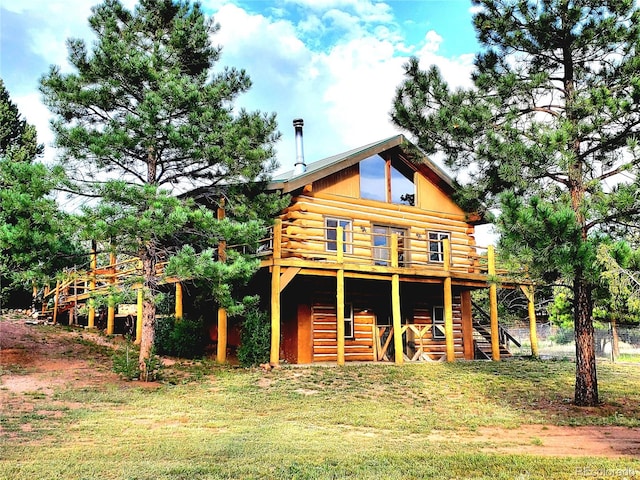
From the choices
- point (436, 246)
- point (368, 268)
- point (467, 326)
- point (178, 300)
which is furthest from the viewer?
point (467, 326)

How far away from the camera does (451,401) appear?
12609mm

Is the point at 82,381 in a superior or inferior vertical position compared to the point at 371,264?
inferior

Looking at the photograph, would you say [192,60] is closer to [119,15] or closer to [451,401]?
[119,15]

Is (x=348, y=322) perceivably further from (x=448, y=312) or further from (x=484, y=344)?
(x=484, y=344)

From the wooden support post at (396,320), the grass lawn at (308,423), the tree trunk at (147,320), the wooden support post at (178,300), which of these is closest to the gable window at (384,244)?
the wooden support post at (396,320)

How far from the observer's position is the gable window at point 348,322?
1947 centimetres

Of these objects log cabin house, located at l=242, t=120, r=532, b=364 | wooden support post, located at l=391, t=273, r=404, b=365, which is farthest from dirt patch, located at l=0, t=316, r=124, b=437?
wooden support post, located at l=391, t=273, r=404, b=365

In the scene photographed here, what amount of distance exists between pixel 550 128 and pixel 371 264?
869 cm

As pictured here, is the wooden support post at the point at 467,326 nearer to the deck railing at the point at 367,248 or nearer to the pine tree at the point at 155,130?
the deck railing at the point at 367,248

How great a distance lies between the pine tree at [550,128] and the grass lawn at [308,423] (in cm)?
257

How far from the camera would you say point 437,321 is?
2175cm

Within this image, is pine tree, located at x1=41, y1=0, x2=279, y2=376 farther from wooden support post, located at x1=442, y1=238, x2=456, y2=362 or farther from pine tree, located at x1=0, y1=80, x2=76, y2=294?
wooden support post, located at x1=442, y1=238, x2=456, y2=362

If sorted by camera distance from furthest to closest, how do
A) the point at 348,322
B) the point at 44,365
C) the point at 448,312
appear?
the point at 348,322, the point at 448,312, the point at 44,365

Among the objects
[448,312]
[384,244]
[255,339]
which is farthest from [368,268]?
[255,339]
